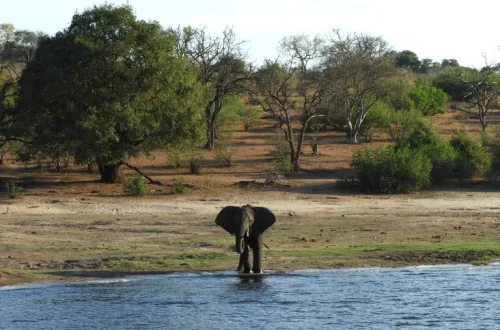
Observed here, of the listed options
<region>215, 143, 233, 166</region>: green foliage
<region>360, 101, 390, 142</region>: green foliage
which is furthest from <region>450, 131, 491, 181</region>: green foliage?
<region>360, 101, 390, 142</region>: green foliage

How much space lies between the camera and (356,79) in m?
50.2

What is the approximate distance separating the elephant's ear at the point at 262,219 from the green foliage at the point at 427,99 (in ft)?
132

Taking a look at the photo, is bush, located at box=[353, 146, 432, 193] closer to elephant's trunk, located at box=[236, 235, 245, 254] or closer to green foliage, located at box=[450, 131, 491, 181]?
green foliage, located at box=[450, 131, 491, 181]

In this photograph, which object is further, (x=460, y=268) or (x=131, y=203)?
(x=131, y=203)

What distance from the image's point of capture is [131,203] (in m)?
31.1

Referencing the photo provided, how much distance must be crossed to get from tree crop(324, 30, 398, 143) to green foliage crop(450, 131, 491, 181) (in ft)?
32.7

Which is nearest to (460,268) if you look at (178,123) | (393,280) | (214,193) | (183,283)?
(393,280)

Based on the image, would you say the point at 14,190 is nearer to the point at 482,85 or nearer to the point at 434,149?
the point at 434,149

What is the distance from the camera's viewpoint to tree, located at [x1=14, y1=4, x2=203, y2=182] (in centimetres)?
3394

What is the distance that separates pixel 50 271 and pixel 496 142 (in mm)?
25036

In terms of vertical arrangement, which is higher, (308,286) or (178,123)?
(178,123)

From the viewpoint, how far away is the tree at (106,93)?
3394cm

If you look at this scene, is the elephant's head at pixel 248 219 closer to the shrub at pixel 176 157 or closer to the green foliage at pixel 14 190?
the green foliage at pixel 14 190

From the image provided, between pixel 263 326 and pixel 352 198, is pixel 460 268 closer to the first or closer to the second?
pixel 263 326
